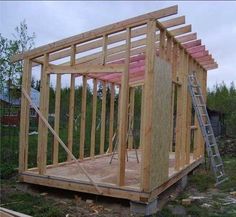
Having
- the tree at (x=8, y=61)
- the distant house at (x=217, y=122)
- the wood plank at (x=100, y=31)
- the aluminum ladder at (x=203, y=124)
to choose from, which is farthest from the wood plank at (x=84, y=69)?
the distant house at (x=217, y=122)

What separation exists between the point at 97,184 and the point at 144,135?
121 centimetres

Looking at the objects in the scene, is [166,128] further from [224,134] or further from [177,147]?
[224,134]

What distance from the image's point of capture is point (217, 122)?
19484mm

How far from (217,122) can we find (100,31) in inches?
562

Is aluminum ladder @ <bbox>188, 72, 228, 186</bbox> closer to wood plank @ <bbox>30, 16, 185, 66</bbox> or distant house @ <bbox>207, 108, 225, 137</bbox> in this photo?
wood plank @ <bbox>30, 16, 185, 66</bbox>

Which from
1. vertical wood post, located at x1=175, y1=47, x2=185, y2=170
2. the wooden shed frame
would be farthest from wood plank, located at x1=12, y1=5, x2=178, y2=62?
vertical wood post, located at x1=175, y1=47, x2=185, y2=170

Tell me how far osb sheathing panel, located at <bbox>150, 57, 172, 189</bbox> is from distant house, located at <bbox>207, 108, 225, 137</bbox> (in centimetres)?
1257

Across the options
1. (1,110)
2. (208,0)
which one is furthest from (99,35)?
(1,110)

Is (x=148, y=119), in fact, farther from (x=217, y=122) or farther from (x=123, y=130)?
(x=217, y=122)

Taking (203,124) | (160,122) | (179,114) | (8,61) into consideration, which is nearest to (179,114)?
(179,114)

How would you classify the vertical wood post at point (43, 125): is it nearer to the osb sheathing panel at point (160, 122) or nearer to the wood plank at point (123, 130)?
the wood plank at point (123, 130)

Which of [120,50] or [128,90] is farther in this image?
[120,50]

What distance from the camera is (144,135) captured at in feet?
19.1

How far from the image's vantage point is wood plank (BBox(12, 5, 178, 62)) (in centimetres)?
580
